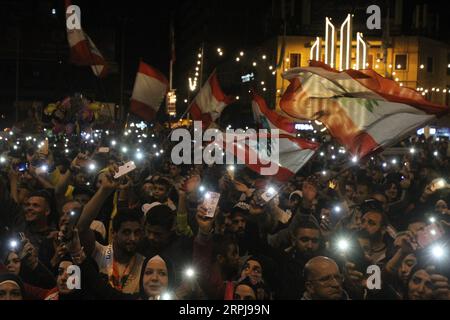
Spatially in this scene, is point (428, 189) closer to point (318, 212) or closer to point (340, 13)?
point (318, 212)

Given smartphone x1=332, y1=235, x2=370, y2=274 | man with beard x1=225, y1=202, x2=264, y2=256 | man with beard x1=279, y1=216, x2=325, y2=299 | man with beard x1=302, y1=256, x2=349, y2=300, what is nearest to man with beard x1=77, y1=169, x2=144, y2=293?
man with beard x1=225, y1=202, x2=264, y2=256

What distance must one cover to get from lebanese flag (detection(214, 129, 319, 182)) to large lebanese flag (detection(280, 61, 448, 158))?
1.13 ft

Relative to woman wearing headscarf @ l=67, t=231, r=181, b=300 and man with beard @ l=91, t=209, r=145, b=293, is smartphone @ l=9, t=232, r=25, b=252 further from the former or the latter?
man with beard @ l=91, t=209, r=145, b=293

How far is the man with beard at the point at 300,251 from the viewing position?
620 centimetres

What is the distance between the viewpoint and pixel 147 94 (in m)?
14.2

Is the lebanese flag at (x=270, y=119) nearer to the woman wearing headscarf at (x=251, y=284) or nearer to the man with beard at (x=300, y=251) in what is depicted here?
the man with beard at (x=300, y=251)

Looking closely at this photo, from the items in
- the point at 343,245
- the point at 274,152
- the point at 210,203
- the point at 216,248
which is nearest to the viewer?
the point at 343,245

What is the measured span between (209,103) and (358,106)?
6063mm

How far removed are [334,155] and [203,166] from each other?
6567 mm

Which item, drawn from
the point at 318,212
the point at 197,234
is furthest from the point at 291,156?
the point at 197,234

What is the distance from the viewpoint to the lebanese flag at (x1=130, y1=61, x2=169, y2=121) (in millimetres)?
14023

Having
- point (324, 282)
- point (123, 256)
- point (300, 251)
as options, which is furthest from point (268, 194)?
point (324, 282)

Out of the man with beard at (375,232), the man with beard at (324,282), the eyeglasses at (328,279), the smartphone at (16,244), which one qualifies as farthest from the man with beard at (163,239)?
the man with beard at (375,232)

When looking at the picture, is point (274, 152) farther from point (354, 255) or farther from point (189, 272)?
point (189, 272)
